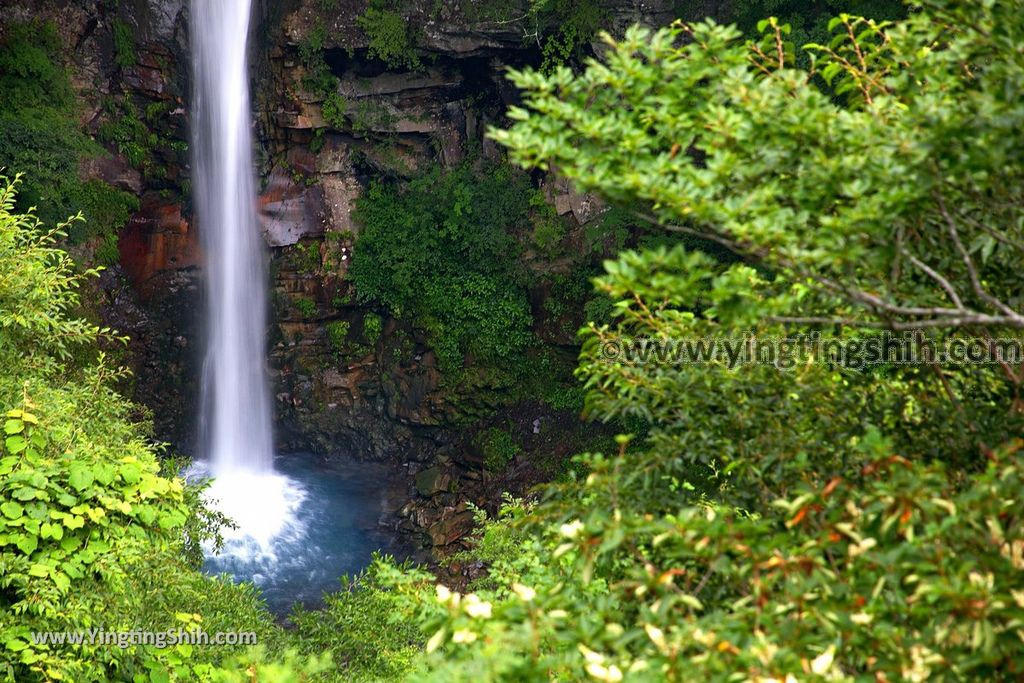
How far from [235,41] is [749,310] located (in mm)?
15216

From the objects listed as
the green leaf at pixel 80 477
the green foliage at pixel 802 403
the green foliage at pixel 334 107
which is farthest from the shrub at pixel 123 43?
the green foliage at pixel 802 403

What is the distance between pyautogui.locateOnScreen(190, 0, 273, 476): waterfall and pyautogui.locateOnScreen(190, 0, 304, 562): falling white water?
0.02 m

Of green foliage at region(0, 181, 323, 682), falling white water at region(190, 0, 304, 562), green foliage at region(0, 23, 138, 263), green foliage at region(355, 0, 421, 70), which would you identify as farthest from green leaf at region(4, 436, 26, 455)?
green foliage at region(355, 0, 421, 70)

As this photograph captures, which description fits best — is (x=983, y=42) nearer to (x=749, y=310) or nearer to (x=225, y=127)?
(x=749, y=310)

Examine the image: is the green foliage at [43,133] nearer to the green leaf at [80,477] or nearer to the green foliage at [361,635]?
the green foliage at [361,635]

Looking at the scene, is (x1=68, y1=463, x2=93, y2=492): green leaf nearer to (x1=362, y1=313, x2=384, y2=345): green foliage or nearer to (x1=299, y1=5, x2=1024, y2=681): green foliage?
(x1=299, y1=5, x2=1024, y2=681): green foliage

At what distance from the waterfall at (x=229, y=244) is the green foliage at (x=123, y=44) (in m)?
1.11

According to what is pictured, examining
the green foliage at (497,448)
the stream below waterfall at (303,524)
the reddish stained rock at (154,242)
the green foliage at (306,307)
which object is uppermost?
the reddish stained rock at (154,242)

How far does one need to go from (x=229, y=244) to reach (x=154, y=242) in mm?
1340

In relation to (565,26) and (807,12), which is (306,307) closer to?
(565,26)

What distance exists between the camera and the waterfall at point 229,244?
1574cm

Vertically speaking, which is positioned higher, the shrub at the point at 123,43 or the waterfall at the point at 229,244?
the shrub at the point at 123,43

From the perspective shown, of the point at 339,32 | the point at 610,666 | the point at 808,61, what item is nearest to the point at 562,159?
the point at 610,666

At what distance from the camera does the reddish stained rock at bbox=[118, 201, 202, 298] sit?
15398mm
